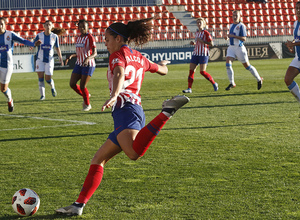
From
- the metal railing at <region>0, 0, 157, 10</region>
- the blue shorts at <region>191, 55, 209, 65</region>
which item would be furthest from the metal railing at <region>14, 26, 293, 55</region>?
the blue shorts at <region>191, 55, 209, 65</region>

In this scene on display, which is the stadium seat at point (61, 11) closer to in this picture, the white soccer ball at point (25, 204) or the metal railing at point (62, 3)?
the metal railing at point (62, 3)

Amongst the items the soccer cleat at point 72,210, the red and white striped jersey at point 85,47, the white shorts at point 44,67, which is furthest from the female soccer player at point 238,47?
the soccer cleat at point 72,210

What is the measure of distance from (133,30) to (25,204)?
168 centimetres

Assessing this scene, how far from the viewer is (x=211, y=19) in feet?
115

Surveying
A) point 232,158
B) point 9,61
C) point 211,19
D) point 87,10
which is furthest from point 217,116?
point 211,19

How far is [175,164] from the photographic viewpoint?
19.3 feet

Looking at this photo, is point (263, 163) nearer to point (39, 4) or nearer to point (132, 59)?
point (132, 59)

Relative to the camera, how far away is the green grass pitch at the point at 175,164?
421 centimetres

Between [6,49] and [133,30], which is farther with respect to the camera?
[6,49]

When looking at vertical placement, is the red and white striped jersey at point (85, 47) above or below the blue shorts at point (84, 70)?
above

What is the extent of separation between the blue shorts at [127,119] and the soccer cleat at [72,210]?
0.59 meters

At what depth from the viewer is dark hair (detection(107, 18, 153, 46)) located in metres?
4.18

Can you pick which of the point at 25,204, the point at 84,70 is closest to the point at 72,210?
the point at 25,204

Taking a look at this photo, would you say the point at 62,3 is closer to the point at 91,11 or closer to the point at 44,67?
the point at 91,11
